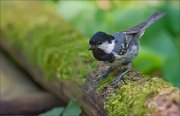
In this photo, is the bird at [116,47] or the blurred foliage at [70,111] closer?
the bird at [116,47]

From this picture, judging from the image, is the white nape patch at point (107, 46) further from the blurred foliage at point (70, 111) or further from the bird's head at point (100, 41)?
the blurred foliage at point (70, 111)

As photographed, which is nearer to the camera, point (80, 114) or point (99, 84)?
point (99, 84)

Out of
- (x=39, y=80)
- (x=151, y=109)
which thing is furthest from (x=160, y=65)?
(x=151, y=109)

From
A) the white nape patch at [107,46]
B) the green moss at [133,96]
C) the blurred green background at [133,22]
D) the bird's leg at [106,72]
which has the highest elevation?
the white nape patch at [107,46]

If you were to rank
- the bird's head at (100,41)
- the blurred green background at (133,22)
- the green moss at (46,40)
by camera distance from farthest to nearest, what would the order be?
the blurred green background at (133,22) → the green moss at (46,40) → the bird's head at (100,41)

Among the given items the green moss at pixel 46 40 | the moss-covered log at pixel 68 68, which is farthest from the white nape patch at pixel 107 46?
the green moss at pixel 46 40

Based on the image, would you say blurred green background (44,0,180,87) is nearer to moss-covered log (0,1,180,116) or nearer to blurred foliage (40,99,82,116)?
moss-covered log (0,1,180,116)

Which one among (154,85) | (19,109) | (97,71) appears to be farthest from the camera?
(19,109)

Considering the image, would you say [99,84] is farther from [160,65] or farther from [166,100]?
[160,65]
